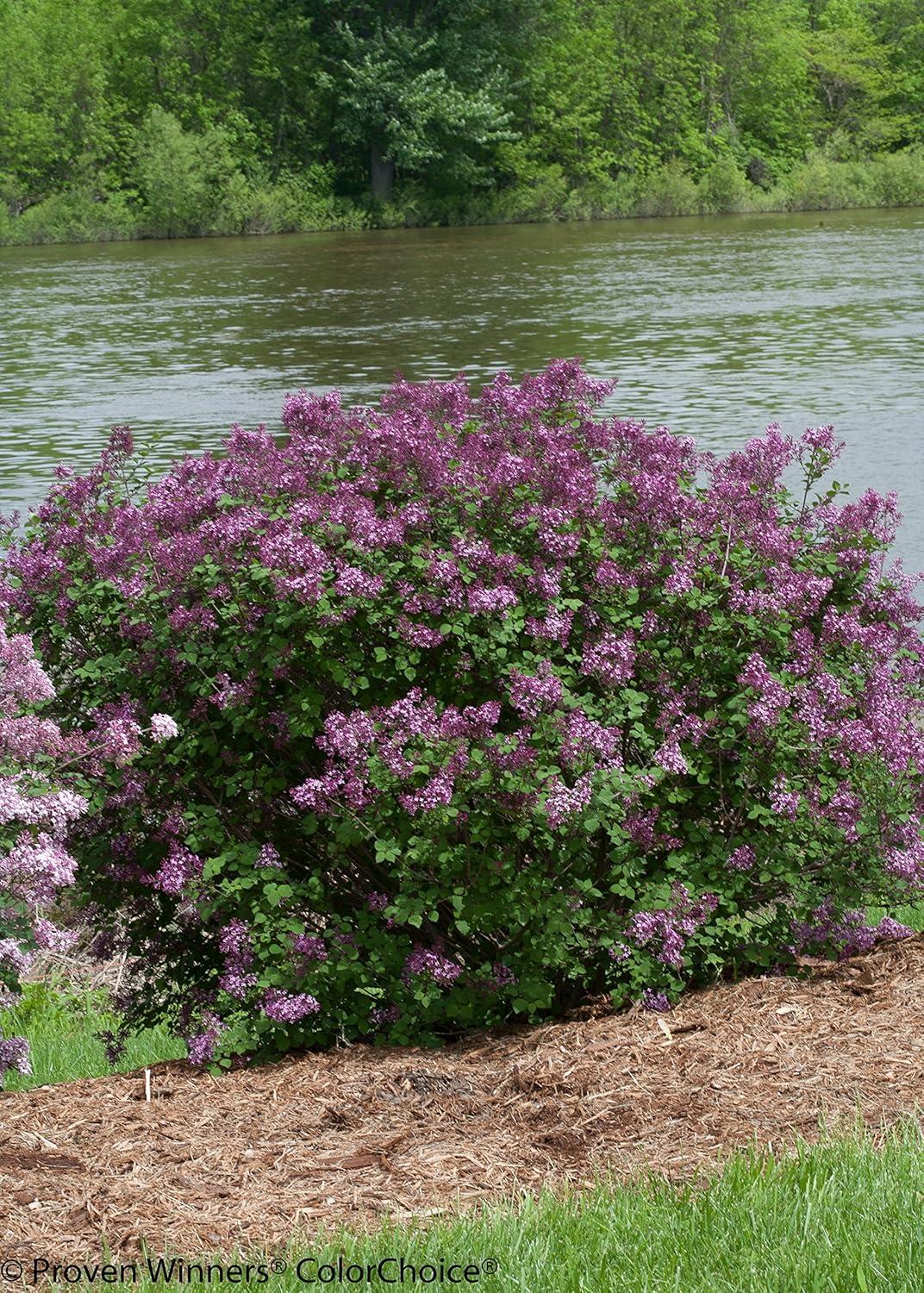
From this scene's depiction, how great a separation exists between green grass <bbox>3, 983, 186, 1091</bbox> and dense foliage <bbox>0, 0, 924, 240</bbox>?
57.6 metres

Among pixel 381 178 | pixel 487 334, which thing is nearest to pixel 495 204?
pixel 381 178

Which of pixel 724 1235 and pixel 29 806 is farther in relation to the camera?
pixel 29 806

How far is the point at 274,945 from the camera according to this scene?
5.00 metres

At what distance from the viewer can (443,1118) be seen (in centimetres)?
449

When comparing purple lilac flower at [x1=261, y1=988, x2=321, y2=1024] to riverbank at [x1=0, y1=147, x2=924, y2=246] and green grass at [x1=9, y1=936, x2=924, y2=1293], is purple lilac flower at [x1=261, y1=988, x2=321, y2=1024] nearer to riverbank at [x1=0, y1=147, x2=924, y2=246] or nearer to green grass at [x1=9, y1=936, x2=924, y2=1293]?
green grass at [x1=9, y1=936, x2=924, y2=1293]

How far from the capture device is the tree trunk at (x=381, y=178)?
65438 mm

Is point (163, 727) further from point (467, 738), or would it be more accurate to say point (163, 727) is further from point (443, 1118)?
point (443, 1118)

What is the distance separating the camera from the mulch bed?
3949 mm

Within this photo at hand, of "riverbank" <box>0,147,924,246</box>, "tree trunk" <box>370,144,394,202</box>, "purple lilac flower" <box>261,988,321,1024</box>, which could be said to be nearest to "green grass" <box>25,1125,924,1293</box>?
"purple lilac flower" <box>261,988,321,1024</box>

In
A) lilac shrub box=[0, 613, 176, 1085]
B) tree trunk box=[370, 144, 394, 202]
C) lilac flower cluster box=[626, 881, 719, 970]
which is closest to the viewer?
lilac shrub box=[0, 613, 176, 1085]

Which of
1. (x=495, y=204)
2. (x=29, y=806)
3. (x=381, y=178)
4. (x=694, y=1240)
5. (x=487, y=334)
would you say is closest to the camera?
(x=694, y=1240)

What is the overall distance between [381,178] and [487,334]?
136ft

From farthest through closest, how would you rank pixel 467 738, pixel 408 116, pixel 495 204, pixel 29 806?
pixel 495 204 → pixel 408 116 → pixel 467 738 → pixel 29 806

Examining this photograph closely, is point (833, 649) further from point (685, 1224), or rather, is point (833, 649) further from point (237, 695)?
point (685, 1224)
